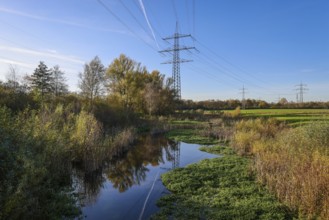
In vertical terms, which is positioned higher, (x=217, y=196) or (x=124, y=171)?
(x=217, y=196)

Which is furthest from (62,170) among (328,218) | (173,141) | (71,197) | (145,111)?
(145,111)

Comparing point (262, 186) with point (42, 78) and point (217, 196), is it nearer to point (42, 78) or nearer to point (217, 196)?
point (217, 196)

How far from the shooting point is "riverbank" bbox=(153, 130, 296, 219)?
541 centimetres

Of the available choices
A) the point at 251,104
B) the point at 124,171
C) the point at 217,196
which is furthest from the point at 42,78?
the point at 251,104

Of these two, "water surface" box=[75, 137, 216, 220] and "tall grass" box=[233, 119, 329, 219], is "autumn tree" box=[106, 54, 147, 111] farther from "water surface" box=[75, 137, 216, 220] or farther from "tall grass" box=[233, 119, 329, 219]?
"tall grass" box=[233, 119, 329, 219]

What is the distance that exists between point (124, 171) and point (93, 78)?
22.2 meters

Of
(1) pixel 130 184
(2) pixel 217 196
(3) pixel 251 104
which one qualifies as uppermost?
(3) pixel 251 104

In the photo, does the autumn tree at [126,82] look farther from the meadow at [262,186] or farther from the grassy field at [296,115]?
the meadow at [262,186]

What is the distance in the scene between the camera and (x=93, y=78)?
29.8m

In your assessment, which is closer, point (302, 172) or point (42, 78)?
point (302, 172)

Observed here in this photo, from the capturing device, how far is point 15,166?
A: 16.0ft

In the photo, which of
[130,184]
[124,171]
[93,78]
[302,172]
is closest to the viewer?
[302,172]

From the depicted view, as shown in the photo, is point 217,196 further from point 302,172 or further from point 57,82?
point 57,82

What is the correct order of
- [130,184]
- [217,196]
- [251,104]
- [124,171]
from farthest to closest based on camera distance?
1. [251,104]
2. [124,171]
3. [130,184]
4. [217,196]
